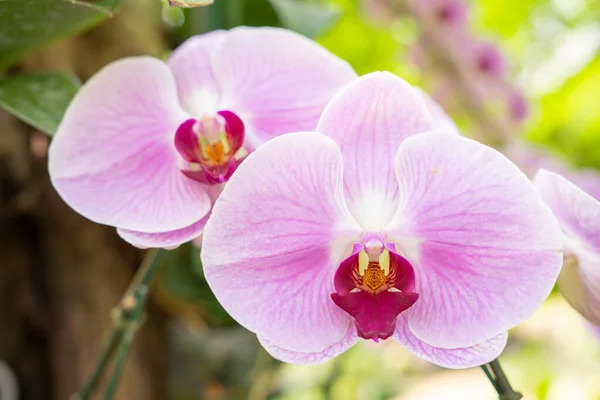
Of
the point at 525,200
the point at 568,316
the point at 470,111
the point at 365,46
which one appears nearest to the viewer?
the point at 525,200

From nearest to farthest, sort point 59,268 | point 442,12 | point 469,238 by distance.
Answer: point 469,238
point 59,268
point 442,12

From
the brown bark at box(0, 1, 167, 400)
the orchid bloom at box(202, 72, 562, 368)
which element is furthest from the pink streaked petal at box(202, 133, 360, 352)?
the brown bark at box(0, 1, 167, 400)

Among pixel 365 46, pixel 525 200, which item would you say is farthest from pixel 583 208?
pixel 365 46

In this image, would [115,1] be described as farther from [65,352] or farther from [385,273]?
[65,352]

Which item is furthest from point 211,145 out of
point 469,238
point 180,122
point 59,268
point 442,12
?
point 442,12

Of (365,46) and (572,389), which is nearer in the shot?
(365,46)

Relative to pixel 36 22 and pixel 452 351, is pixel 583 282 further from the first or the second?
pixel 36 22
